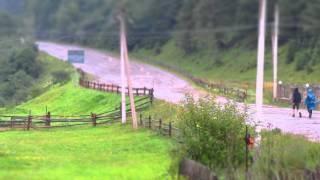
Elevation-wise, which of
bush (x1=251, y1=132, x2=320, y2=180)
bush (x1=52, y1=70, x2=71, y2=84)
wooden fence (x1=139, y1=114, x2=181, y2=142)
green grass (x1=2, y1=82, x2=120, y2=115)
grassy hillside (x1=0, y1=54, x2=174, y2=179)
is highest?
bush (x1=52, y1=70, x2=71, y2=84)

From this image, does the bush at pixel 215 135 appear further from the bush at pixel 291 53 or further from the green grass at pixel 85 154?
the bush at pixel 291 53

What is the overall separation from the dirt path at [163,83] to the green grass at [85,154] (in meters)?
4.15

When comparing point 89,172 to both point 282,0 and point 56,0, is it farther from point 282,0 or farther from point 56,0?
point 56,0

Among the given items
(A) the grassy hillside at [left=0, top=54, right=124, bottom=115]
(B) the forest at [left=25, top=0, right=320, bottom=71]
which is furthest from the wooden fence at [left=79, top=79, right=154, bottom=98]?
(B) the forest at [left=25, top=0, right=320, bottom=71]

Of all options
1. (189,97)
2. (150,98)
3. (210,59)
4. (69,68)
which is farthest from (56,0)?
(189,97)

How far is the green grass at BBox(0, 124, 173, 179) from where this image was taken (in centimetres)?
2984

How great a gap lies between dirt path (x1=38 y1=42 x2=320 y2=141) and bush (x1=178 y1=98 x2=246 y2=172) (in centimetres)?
205

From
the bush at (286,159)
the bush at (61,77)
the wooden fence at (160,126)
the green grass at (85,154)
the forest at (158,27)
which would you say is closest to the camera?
the bush at (286,159)

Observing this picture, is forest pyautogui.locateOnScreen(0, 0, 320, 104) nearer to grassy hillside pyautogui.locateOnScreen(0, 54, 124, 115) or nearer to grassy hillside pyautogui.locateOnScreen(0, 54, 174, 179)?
grassy hillside pyautogui.locateOnScreen(0, 54, 124, 115)

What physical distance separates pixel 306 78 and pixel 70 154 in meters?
43.0

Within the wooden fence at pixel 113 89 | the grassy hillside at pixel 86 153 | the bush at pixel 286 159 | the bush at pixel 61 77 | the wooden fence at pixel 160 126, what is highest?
the bush at pixel 61 77

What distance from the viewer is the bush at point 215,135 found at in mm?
27500

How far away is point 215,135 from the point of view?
91.7ft

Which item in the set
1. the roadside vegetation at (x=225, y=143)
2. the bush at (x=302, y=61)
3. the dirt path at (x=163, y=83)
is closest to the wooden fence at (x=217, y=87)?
the dirt path at (x=163, y=83)
